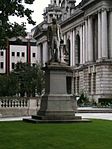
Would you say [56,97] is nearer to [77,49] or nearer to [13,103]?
[13,103]

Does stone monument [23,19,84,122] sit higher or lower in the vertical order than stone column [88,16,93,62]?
lower

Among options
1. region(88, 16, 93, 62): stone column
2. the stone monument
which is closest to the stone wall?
region(88, 16, 93, 62): stone column

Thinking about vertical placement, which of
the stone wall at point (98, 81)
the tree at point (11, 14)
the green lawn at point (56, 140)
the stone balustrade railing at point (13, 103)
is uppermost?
the tree at point (11, 14)

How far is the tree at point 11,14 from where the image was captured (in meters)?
22.0

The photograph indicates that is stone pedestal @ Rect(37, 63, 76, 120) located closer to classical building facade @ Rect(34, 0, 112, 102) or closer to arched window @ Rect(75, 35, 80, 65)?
classical building facade @ Rect(34, 0, 112, 102)

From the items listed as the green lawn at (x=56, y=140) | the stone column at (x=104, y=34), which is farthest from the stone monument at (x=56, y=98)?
the stone column at (x=104, y=34)

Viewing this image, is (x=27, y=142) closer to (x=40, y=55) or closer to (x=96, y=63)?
(x=96, y=63)

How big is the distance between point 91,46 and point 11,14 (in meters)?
65.1

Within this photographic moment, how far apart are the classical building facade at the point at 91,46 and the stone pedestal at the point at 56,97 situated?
49787 millimetres

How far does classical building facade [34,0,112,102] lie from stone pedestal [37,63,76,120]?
4979 centimetres

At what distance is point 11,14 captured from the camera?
2272cm

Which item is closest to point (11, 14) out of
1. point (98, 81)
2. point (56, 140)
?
point (56, 140)

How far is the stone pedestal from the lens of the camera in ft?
81.6

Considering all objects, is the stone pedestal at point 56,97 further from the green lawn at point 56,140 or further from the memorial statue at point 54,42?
the green lawn at point 56,140
